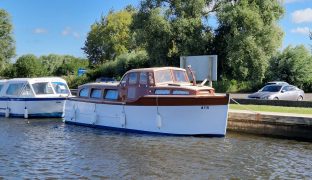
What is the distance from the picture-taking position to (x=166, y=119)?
1986 centimetres

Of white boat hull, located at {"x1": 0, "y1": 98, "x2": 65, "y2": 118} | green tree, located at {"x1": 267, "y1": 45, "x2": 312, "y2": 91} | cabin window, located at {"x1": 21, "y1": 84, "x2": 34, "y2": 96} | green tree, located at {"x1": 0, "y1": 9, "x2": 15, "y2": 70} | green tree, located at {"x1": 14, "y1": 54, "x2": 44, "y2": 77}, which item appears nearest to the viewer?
white boat hull, located at {"x1": 0, "y1": 98, "x2": 65, "y2": 118}

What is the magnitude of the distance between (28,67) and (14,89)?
4524 centimetres

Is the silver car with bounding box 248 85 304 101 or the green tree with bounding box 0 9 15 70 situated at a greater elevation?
the green tree with bounding box 0 9 15 70

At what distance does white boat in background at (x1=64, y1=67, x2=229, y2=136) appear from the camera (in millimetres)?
19188

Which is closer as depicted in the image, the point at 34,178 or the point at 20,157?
the point at 34,178

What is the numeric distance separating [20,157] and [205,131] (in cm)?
760

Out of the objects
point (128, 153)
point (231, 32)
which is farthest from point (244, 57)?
point (128, 153)

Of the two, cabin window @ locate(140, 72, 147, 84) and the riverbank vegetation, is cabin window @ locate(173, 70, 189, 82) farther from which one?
the riverbank vegetation

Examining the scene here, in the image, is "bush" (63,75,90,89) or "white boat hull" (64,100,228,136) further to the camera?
"bush" (63,75,90,89)

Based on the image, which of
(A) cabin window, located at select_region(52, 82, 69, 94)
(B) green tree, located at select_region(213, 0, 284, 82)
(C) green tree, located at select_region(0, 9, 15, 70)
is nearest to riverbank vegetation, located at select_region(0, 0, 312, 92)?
(B) green tree, located at select_region(213, 0, 284, 82)

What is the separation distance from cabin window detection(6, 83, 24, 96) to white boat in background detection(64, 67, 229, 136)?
21.6 ft

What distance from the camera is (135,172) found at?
13305 mm

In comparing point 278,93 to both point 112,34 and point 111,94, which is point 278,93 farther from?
point 112,34

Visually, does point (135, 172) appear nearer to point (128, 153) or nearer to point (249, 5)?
point (128, 153)
